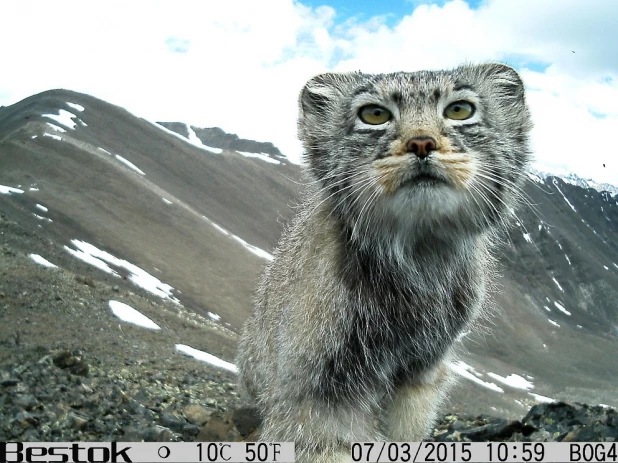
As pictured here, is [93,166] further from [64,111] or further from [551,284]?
[551,284]

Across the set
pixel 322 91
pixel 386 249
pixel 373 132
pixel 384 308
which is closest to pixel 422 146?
pixel 373 132

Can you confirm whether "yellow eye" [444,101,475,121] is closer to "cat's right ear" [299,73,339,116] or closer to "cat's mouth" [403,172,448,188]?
"cat's mouth" [403,172,448,188]

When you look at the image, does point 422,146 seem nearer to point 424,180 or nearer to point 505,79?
point 424,180

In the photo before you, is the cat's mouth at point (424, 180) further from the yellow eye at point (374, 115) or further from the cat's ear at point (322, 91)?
the cat's ear at point (322, 91)

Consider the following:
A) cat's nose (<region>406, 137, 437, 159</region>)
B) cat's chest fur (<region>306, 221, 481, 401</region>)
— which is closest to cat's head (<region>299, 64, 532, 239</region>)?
cat's nose (<region>406, 137, 437, 159</region>)

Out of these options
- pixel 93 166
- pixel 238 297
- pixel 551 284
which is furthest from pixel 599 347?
pixel 93 166

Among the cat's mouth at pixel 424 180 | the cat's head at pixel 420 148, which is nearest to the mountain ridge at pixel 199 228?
the cat's head at pixel 420 148
